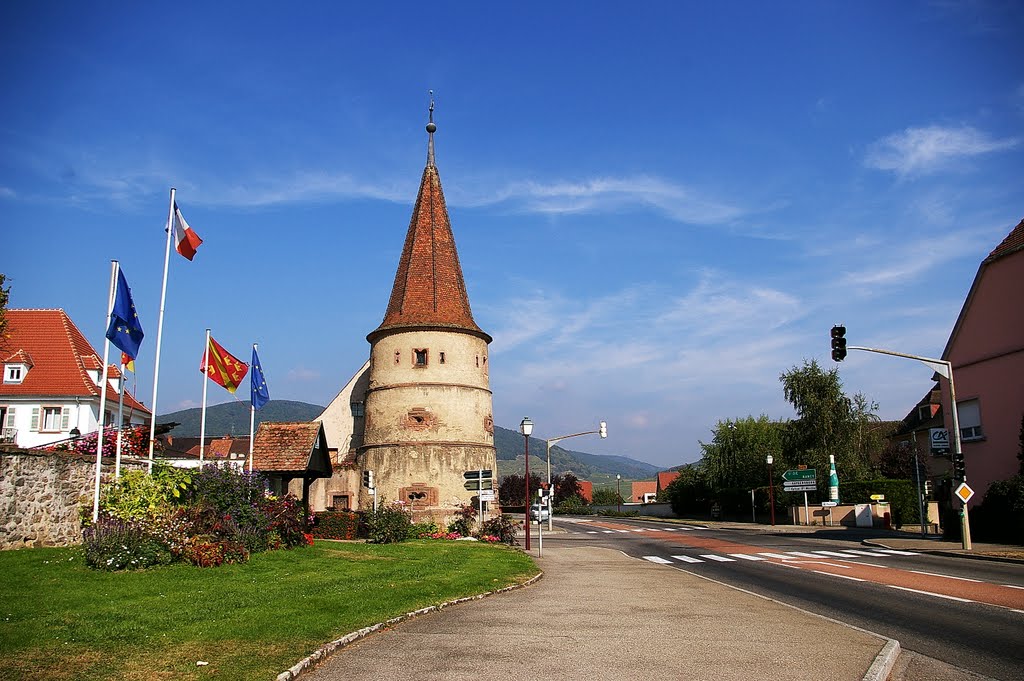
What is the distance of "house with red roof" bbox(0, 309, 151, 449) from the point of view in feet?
143

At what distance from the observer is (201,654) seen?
7.98 m

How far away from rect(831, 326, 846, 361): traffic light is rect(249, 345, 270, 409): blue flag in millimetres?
18797

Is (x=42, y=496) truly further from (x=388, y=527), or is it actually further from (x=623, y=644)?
(x=388, y=527)

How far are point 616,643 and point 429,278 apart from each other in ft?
108

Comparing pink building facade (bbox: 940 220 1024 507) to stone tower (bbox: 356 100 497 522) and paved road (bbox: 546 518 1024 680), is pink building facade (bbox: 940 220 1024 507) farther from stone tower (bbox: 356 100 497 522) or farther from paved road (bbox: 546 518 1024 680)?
stone tower (bbox: 356 100 497 522)

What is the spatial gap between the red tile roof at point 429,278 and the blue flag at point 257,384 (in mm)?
13629

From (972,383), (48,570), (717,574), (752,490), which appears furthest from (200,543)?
(752,490)

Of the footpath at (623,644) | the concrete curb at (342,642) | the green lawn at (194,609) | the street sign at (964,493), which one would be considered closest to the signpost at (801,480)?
the street sign at (964,493)

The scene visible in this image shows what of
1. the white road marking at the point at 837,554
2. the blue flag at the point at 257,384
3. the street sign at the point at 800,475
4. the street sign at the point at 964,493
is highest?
the blue flag at the point at 257,384

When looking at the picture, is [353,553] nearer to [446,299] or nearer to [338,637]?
[338,637]

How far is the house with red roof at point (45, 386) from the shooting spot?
143ft

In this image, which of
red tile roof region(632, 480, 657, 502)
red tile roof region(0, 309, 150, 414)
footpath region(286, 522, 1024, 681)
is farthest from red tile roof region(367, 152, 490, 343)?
red tile roof region(632, 480, 657, 502)

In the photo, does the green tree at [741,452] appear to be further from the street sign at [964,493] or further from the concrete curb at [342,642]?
the concrete curb at [342,642]

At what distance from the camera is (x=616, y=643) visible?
9859 mm
